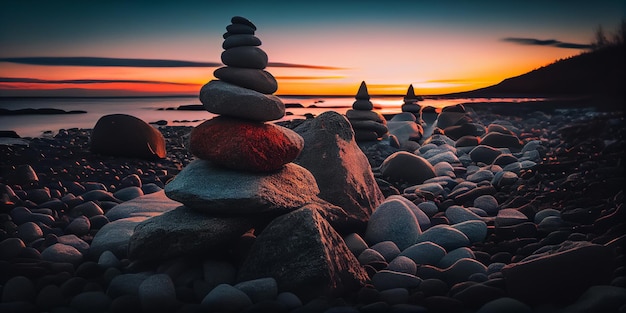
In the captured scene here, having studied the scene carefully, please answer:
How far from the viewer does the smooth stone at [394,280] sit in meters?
5.20

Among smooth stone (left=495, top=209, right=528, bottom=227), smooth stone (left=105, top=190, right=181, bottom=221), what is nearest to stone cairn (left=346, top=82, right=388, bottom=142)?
smooth stone (left=495, top=209, right=528, bottom=227)

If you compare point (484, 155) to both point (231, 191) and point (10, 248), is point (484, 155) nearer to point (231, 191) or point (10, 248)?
point (231, 191)

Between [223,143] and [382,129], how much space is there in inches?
503

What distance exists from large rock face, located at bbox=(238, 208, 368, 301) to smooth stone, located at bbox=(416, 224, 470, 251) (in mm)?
1589

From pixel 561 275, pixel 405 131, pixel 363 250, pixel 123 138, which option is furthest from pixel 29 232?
pixel 405 131

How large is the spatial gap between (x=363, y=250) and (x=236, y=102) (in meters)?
2.55

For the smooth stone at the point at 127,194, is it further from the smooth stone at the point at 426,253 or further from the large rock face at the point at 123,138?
the smooth stone at the point at 426,253

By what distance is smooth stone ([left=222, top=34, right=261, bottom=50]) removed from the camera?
6.15m

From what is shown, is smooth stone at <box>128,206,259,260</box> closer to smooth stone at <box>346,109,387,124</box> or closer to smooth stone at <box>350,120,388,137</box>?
smooth stone at <box>350,120,388,137</box>

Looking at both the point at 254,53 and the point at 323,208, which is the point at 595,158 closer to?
the point at 323,208

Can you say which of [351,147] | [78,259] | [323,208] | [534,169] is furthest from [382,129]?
[78,259]

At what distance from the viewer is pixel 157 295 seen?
476 centimetres

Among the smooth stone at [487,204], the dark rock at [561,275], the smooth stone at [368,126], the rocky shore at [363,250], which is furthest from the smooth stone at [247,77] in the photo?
the smooth stone at [368,126]

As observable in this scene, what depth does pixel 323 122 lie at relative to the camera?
8.73 meters
